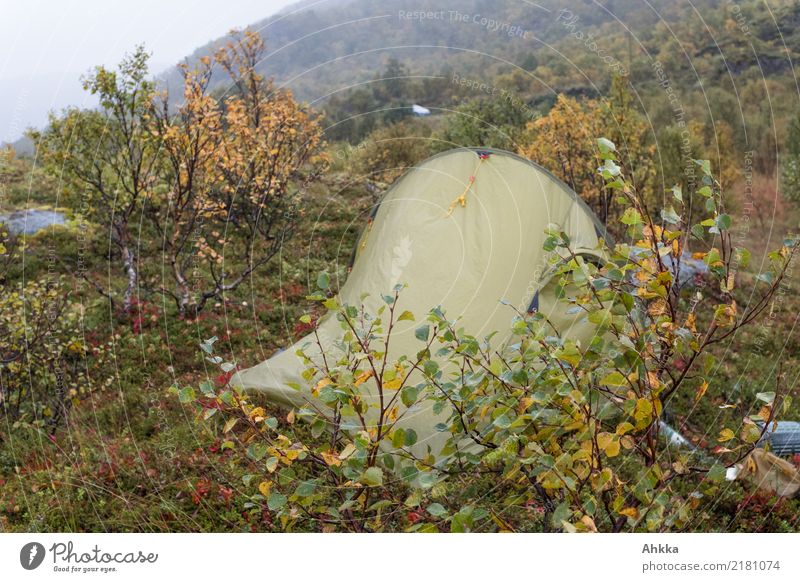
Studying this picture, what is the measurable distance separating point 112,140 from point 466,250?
552cm

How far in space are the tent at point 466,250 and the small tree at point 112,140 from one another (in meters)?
3.31

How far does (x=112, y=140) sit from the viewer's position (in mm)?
9898

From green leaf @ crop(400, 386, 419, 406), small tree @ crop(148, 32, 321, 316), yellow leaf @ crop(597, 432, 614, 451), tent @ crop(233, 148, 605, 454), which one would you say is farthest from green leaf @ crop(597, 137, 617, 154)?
small tree @ crop(148, 32, 321, 316)

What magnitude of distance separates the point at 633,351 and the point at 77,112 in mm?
9249

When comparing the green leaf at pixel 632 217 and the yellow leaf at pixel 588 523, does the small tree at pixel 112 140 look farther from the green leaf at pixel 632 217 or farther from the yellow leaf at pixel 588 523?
the yellow leaf at pixel 588 523

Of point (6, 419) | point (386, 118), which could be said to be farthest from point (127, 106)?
point (386, 118)

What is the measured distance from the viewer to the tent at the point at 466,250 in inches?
304

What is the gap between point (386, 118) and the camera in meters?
26.6

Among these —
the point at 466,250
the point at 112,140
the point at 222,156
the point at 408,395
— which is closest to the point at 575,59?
the point at 222,156

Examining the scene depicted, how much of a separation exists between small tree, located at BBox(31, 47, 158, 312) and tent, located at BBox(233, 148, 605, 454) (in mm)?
3312

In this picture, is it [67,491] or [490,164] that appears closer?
A: [67,491]

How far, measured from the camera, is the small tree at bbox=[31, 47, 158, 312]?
30.4 ft

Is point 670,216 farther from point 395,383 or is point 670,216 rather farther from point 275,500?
point 275,500
